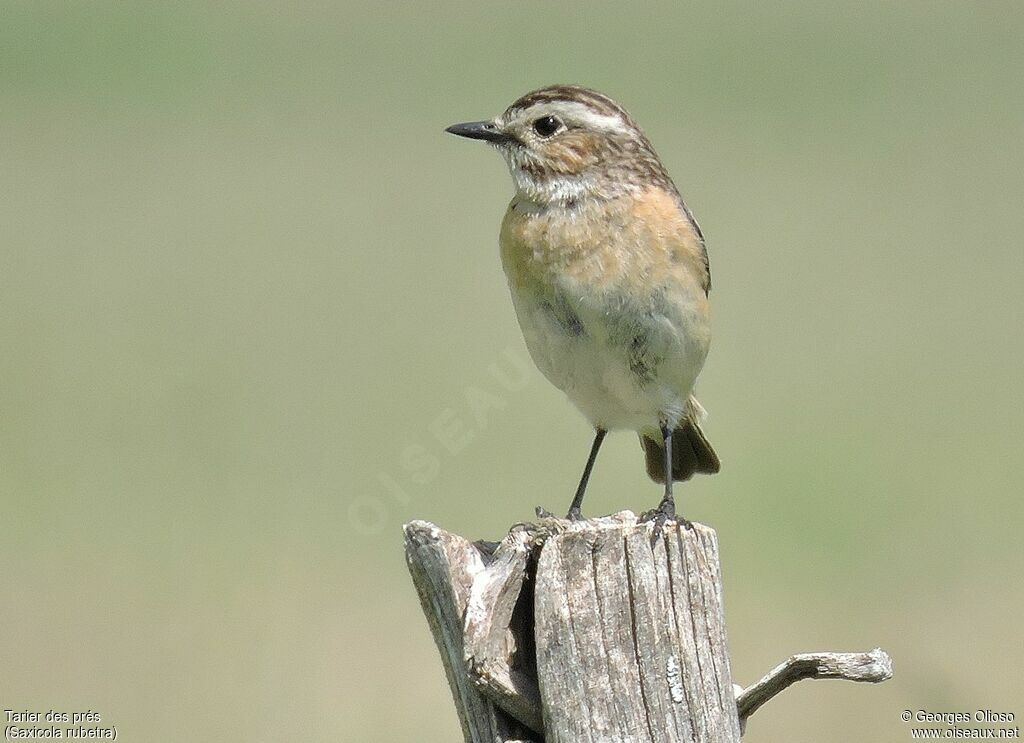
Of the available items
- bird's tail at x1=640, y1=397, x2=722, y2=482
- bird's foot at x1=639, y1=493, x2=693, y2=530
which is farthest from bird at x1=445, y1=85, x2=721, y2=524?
bird's tail at x1=640, y1=397, x2=722, y2=482

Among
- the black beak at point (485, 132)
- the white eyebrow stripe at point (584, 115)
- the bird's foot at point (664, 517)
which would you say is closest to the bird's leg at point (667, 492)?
the bird's foot at point (664, 517)

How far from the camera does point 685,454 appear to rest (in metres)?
7.79

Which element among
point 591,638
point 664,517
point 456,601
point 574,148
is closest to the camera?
point 591,638

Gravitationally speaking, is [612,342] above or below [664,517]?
above

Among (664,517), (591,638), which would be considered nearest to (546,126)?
(664,517)

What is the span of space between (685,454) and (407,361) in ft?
19.2

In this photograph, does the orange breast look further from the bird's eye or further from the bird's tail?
the bird's tail

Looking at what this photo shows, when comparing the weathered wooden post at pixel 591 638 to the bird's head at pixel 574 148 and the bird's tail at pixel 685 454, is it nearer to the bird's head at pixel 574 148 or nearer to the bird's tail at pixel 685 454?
the bird's head at pixel 574 148

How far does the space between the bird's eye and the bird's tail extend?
1490 millimetres

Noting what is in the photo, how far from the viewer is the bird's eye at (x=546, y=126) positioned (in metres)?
6.87

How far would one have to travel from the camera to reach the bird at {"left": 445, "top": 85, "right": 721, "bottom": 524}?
6453mm

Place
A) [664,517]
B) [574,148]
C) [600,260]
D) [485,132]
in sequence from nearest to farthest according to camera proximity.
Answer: [664,517]
[600,260]
[574,148]
[485,132]

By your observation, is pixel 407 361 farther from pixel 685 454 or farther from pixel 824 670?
pixel 824 670

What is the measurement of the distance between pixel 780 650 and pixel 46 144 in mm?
13264
